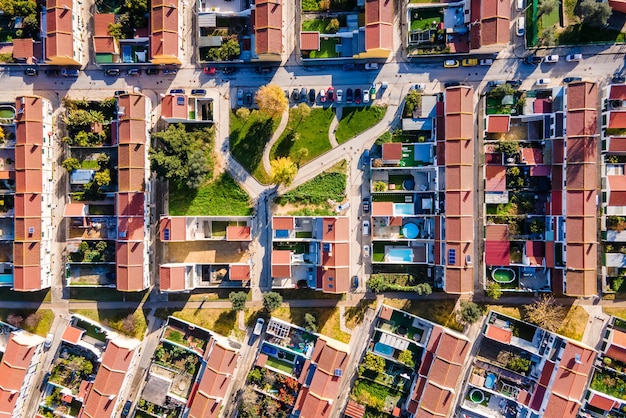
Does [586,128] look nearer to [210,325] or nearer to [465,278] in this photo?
[465,278]

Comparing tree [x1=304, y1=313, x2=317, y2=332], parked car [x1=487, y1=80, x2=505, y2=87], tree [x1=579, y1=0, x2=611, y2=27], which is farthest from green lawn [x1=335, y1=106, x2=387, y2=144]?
tree [x1=579, y1=0, x2=611, y2=27]

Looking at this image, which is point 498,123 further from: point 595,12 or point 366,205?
point 366,205

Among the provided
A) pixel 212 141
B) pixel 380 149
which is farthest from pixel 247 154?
pixel 380 149

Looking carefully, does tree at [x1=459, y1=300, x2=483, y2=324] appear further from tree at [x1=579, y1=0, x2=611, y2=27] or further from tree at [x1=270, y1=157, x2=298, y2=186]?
tree at [x1=579, y1=0, x2=611, y2=27]

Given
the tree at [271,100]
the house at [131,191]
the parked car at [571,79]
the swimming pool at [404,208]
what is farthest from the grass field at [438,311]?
the house at [131,191]

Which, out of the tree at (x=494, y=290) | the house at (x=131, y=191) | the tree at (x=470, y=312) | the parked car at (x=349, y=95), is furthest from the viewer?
the parked car at (x=349, y=95)

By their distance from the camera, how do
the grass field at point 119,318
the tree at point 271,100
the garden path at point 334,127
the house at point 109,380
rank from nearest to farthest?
the tree at point 271,100
the house at point 109,380
the garden path at point 334,127
the grass field at point 119,318

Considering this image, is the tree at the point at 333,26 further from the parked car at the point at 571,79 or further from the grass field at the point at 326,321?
the grass field at the point at 326,321
